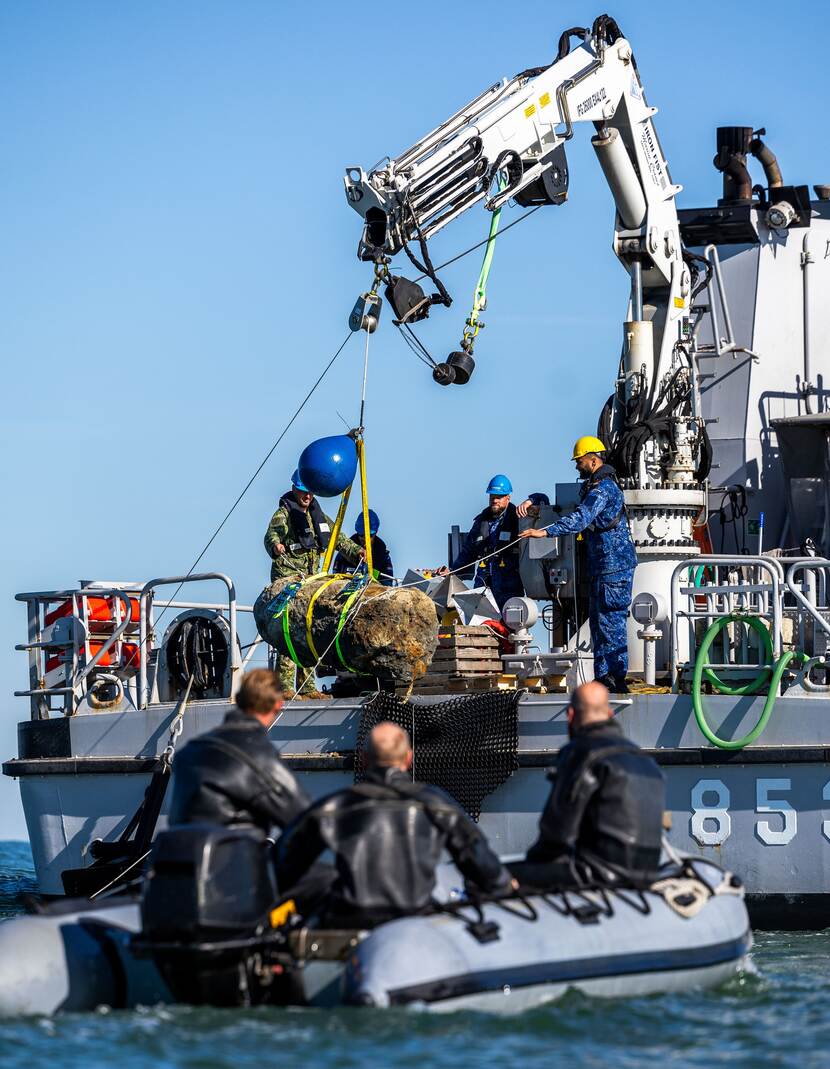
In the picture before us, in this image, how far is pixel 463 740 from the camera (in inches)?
467

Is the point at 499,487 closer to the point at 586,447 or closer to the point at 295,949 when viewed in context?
the point at 586,447

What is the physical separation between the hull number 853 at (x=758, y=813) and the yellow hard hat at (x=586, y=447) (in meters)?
2.52

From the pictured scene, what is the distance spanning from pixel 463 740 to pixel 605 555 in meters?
1.71

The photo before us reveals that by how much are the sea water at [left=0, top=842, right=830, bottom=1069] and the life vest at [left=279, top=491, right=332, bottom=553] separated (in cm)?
596

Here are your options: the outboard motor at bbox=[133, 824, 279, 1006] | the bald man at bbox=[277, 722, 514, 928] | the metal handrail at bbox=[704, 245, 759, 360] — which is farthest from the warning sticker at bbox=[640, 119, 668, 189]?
the outboard motor at bbox=[133, 824, 279, 1006]

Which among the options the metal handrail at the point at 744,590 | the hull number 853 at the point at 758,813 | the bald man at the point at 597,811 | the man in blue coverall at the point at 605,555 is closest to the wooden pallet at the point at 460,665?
the man in blue coverall at the point at 605,555

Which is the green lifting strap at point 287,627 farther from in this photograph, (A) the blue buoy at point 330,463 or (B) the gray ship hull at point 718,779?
(A) the blue buoy at point 330,463

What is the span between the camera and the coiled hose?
1141cm

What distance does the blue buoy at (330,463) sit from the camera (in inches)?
508

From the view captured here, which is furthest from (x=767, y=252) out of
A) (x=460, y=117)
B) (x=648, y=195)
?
(x=460, y=117)

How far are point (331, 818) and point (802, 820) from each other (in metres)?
4.65

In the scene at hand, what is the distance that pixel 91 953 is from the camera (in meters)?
8.18

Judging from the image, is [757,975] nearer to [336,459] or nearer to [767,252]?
[336,459]

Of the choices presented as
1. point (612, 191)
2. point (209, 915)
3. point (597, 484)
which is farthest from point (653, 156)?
point (209, 915)
